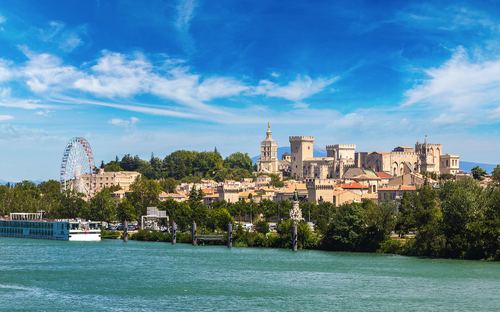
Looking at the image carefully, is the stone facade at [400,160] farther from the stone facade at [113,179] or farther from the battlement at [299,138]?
the stone facade at [113,179]

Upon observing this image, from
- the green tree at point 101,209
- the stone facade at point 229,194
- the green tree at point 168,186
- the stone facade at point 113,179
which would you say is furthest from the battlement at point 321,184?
the stone facade at point 113,179

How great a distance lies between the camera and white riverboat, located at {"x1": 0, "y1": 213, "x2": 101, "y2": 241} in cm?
6988

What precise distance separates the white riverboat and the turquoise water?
18.4 metres

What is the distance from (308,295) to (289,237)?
22254mm

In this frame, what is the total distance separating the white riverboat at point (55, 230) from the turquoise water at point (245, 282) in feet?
60.3

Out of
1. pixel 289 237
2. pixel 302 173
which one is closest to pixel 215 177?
pixel 302 173

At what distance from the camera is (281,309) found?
28969 millimetres

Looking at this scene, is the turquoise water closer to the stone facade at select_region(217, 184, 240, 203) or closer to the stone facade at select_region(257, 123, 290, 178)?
the stone facade at select_region(217, 184, 240, 203)

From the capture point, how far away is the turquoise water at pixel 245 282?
29812 mm

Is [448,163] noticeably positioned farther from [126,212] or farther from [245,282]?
[245,282]

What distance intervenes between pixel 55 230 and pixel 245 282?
42276mm

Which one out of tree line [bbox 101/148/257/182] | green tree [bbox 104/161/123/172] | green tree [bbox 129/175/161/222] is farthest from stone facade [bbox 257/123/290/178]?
green tree [bbox 129/175/161/222]

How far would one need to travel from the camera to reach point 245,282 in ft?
119

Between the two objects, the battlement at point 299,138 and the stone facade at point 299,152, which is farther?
the battlement at point 299,138
